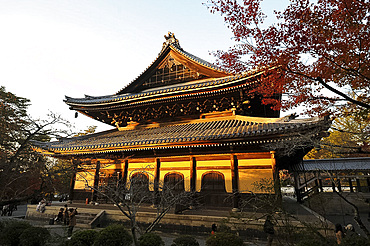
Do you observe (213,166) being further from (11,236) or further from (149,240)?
(11,236)

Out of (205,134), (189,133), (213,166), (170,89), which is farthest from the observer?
(170,89)

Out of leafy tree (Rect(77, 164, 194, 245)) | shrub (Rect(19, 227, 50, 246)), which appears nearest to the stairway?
leafy tree (Rect(77, 164, 194, 245))

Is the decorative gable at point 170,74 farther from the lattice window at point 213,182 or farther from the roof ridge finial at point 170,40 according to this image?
the lattice window at point 213,182

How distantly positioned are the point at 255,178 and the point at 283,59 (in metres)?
6.50

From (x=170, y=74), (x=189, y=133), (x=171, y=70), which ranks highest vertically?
(x=171, y=70)

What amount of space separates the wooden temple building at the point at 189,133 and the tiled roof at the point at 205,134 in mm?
45

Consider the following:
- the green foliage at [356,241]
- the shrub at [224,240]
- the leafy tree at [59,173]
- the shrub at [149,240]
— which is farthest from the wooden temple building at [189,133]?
the shrub at [224,240]

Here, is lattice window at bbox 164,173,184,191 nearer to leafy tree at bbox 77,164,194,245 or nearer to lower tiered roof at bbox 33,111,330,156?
leafy tree at bbox 77,164,194,245

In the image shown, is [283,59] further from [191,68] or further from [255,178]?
[191,68]

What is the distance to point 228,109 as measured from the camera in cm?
1377

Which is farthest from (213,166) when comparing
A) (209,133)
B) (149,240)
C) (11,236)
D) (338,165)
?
(338,165)

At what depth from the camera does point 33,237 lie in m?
7.19

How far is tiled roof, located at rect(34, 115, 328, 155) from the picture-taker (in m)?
9.82

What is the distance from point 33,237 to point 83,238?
179 centimetres
